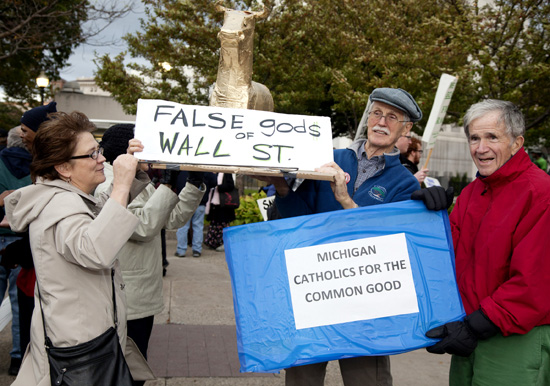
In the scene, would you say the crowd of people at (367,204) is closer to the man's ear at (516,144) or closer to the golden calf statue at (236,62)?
the man's ear at (516,144)

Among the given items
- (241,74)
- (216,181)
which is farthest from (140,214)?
(216,181)

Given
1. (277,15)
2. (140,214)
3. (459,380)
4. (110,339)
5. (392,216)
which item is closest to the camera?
(110,339)

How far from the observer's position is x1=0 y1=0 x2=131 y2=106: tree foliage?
13.6 metres

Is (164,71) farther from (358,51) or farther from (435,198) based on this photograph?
(435,198)

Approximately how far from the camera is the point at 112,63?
16234mm

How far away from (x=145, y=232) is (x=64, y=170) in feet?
2.65

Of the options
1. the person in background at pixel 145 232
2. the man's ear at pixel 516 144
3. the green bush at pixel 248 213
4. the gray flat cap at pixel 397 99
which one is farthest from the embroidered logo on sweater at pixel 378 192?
the green bush at pixel 248 213

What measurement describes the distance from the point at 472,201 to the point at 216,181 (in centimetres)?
756

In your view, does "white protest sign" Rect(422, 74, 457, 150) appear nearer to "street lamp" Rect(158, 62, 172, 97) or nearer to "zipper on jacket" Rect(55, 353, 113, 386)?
"zipper on jacket" Rect(55, 353, 113, 386)

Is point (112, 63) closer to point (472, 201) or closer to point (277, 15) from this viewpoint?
point (277, 15)

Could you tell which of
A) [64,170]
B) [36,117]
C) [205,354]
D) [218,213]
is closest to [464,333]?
[64,170]

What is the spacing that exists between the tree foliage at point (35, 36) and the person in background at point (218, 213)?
609 centimetres

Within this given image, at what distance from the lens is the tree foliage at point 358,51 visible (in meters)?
12.3

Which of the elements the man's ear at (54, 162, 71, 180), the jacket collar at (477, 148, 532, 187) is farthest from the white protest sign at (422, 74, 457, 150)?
the man's ear at (54, 162, 71, 180)
